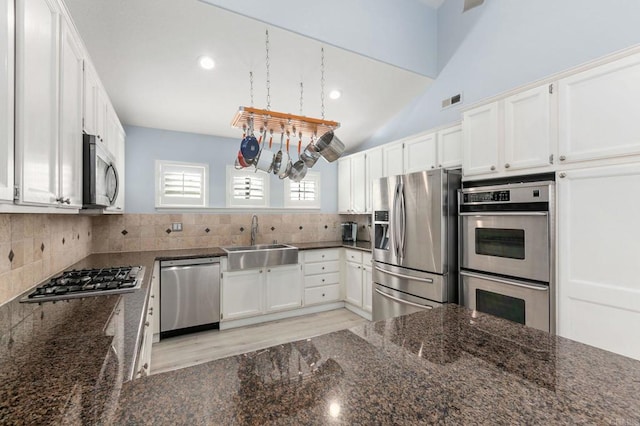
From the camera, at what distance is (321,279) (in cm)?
412

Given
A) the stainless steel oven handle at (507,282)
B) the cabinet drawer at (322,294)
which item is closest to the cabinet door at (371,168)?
the cabinet drawer at (322,294)

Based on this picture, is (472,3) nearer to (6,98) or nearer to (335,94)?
(6,98)

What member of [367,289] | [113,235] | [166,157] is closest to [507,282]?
[367,289]

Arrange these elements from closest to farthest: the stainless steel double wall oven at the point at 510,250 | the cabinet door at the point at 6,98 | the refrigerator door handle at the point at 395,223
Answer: the cabinet door at the point at 6,98 → the stainless steel double wall oven at the point at 510,250 → the refrigerator door handle at the point at 395,223

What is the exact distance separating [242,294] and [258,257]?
0.48 m

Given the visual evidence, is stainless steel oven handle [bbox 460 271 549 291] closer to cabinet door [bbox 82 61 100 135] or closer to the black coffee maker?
the black coffee maker

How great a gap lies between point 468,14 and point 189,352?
4572mm

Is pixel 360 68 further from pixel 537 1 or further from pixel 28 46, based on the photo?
pixel 28 46

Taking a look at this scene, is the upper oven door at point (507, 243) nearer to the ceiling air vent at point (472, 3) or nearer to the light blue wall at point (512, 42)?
the light blue wall at point (512, 42)

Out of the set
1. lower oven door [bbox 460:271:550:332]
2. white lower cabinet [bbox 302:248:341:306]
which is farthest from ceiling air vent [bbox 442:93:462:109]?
white lower cabinet [bbox 302:248:341:306]

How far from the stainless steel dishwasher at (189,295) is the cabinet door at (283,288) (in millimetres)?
629

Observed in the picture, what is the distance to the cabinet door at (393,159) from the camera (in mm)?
3663

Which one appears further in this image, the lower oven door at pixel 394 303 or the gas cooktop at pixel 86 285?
the lower oven door at pixel 394 303

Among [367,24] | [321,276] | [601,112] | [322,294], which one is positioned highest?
[367,24]
